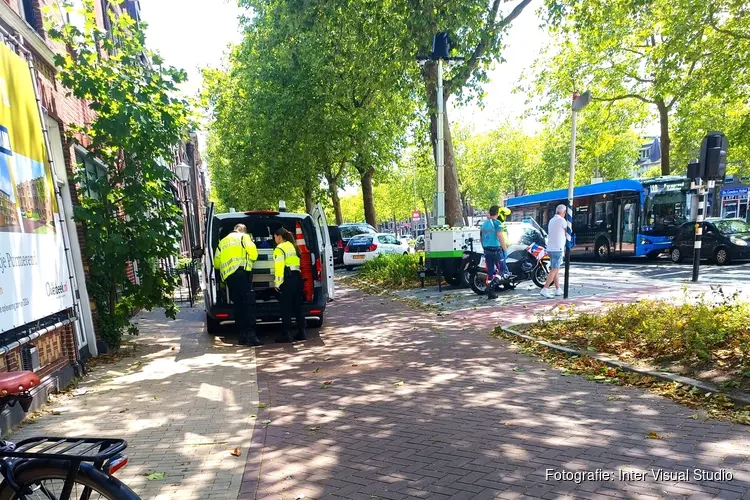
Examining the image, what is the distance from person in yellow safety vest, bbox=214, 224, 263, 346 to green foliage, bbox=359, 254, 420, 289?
21.2ft

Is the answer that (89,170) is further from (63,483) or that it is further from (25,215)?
(63,483)

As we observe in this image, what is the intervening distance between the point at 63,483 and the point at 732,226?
1832 cm

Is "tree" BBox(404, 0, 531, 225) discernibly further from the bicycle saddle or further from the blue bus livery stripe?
the bicycle saddle

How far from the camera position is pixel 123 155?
7.32 m

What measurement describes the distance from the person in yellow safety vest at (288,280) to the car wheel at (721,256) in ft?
44.9

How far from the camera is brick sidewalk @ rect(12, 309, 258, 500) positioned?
342cm

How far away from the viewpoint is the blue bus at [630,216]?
17.7 metres

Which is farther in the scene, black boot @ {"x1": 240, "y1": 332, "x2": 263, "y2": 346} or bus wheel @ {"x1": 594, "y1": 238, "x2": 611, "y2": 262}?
bus wheel @ {"x1": 594, "y1": 238, "x2": 611, "y2": 262}

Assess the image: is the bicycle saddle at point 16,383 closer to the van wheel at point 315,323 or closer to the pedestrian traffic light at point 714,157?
the van wheel at point 315,323

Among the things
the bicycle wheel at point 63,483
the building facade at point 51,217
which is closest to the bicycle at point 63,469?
the bicycle wheel at point 63,483

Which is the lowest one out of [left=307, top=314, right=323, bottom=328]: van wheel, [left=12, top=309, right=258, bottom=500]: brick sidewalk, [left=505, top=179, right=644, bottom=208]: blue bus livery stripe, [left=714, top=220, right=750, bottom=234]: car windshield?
[left=307, top=314, right=323, bottom=328]: van wheel

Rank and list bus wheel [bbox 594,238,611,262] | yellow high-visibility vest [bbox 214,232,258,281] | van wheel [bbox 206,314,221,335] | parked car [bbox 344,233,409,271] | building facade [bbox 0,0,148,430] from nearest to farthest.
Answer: building facade [bbox 0,0,148,430]
yellow high-visibility vest [bbox 214,232,258,281]
van wheel [bbox 206,314,221,335]
bus wheel [bbox 594,238,611,262]
parked car [bbox 344,233,409,271]

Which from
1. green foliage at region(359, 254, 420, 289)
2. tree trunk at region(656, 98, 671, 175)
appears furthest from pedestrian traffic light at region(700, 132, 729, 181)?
tree trunk at region(656, 98, 671, 175)

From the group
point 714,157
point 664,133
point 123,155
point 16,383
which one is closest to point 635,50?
point 664,133
